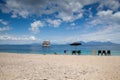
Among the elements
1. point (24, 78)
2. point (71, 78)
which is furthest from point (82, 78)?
point (24, 78)

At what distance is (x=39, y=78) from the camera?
7992 millimetres

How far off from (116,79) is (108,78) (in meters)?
0.43

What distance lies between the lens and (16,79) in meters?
7.68

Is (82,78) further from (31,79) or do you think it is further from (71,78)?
(31,79)

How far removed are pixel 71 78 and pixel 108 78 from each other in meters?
2.15

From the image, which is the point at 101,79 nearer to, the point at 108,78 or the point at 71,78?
the point at 108,78

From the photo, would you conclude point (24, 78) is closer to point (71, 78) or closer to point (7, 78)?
point (7, 78)

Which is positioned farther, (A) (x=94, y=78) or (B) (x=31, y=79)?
(A) (x=94, y=78)

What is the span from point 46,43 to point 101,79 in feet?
110

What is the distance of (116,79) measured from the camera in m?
7.89

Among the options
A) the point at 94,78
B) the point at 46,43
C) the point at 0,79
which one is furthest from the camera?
the point at 46,43

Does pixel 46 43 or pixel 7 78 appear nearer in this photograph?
pixel 7 78

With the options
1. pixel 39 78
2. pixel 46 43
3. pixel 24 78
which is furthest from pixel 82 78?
pixel 46 43

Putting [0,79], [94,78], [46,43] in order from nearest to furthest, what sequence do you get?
[0,79] < [94,78] < [46,43]
